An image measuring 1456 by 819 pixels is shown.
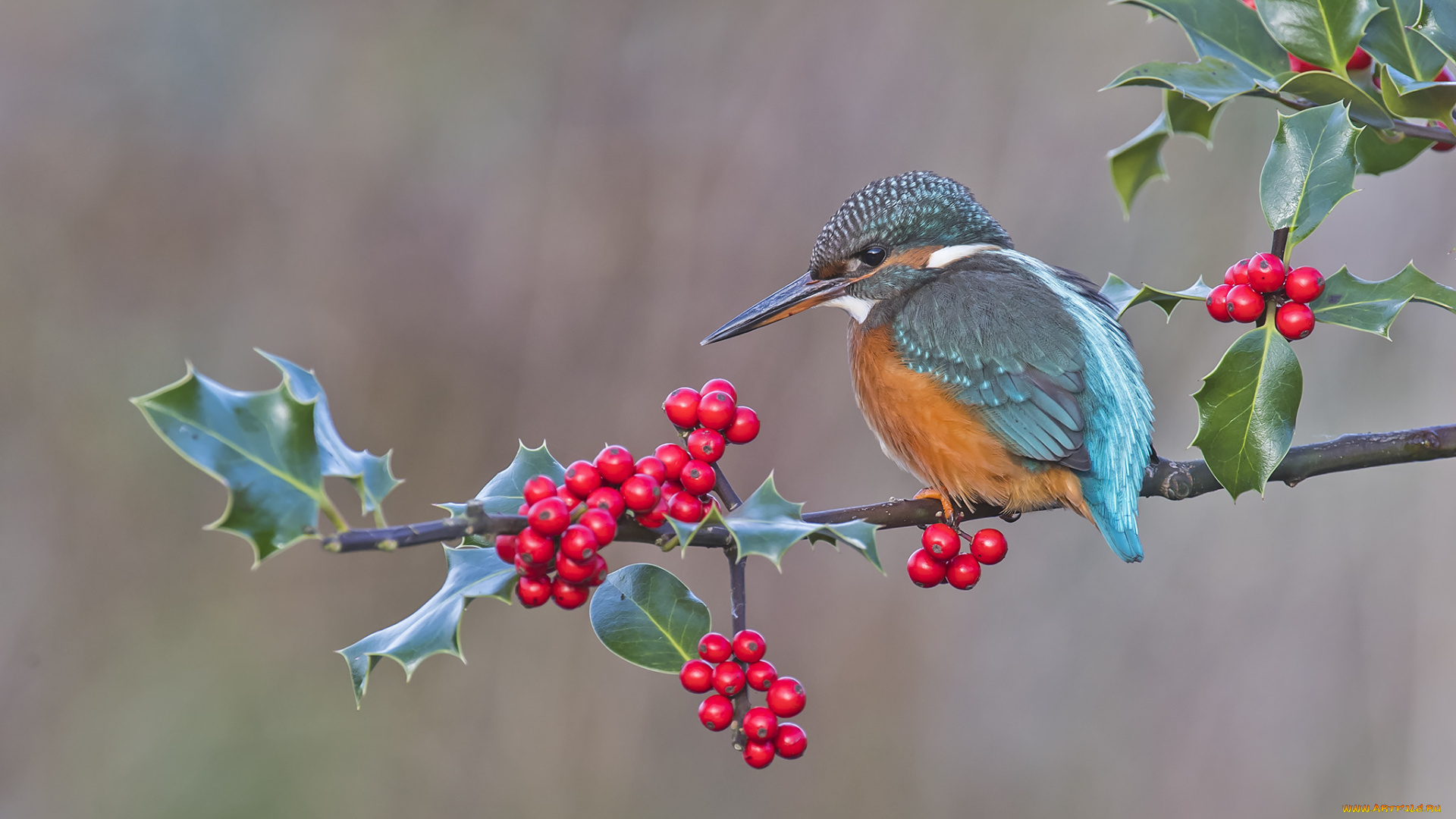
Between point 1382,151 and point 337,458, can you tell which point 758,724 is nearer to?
point 337,458

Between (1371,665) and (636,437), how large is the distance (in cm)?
222

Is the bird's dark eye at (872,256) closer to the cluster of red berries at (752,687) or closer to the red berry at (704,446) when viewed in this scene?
the red berry at (704,446)

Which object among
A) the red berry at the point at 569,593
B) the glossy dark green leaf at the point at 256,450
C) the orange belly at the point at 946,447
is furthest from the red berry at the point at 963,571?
the glossy dark green leaf at the point at 256,450

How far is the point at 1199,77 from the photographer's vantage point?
Answer: 1.30 meters

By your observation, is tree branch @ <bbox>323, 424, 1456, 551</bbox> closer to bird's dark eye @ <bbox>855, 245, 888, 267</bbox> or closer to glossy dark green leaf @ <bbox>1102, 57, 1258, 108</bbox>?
glossy dark green leaf @ <bbox>1102, 57, 1258, 108</bbox>

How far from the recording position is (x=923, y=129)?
Result: 3551mm

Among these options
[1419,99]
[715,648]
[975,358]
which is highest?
[1419,99]

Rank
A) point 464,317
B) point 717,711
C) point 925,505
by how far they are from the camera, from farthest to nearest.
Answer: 1. point 464,317
2. point 925,505
3. point 717,711

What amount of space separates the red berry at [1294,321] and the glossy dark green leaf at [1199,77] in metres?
0.25

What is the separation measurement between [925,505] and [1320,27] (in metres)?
0.72

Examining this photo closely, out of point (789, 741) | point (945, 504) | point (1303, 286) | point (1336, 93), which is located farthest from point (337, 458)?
point (1336, 93)

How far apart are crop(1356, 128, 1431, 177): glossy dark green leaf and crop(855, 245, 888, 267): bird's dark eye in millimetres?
834

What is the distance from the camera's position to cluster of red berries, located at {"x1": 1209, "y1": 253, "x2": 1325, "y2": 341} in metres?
1.20

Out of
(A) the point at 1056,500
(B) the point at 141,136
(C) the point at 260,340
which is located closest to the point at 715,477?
(A) the point at 1056,500
